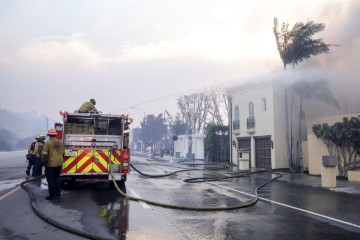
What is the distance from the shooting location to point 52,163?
28.3 ft

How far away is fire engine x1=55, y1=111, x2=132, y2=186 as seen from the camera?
10.2 meters

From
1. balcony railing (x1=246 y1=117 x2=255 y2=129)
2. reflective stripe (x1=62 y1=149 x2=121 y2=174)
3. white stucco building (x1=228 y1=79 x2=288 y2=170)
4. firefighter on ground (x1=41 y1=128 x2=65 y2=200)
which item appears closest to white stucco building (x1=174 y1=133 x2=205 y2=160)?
white stucco building (x1=228 y1=79 x2=288 y2=170)

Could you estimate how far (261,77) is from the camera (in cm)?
2452

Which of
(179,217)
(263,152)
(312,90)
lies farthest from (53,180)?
(263,152)

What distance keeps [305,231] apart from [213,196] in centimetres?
411

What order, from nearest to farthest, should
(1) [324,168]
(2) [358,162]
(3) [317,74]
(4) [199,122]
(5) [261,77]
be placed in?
1. (1) [324,168]
2. (2) [358,162]
3. (3) [317,74]
4. (5) [261,77]
5. (4) [199,122]

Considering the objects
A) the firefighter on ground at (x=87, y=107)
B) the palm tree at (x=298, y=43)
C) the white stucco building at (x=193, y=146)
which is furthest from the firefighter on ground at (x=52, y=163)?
the white stucco building at (x=193, y=146)

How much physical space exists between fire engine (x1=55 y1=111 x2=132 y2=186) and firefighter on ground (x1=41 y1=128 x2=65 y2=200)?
4.32 feet

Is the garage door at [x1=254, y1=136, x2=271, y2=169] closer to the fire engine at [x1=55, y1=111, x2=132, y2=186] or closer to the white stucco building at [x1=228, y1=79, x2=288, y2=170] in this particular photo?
the white stucco building at [x1=228, y1=79, x2=288, y2=170]

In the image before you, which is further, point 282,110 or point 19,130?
point 19,130

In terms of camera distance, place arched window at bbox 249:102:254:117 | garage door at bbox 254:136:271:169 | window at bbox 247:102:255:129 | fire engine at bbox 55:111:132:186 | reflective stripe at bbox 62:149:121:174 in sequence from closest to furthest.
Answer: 1. reflective stripe at bbox 62:149:121:174
2. fire engine at bbox 55:111:132:186
3. garage door at bbox 254:136:271:169
4. window at bbox 247:102:255:129
5. arched window at bbox 249:102:254:117

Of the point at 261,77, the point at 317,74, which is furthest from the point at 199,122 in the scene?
the point at 317,74

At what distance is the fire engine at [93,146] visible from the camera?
10227mm

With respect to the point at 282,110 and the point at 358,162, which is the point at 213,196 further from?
the point at 282,110
